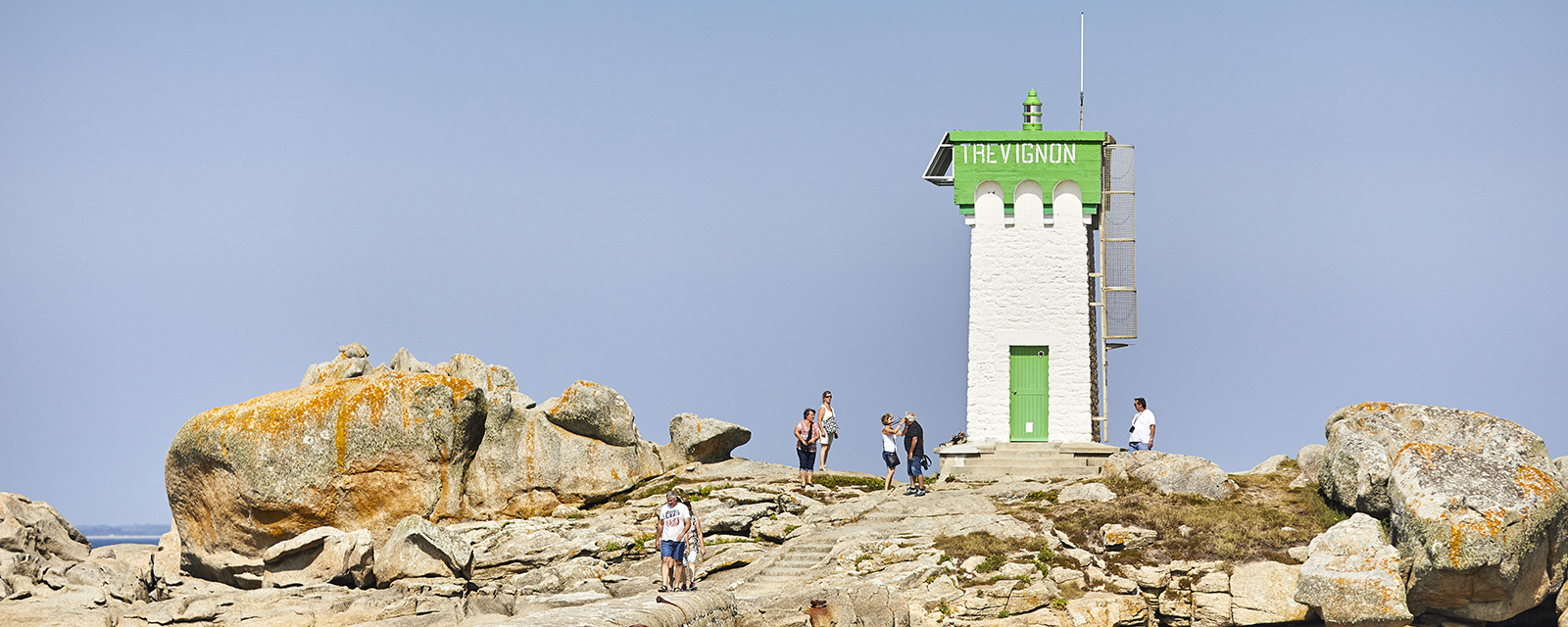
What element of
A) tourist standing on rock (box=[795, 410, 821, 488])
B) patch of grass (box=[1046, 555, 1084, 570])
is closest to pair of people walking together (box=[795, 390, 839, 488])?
tourist standing on rock (box=[795, 410, 821, 488])

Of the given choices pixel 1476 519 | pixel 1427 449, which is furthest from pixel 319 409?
pixel 1476 519

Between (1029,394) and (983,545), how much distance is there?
995 centimetres

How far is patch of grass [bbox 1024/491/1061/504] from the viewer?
28547mm

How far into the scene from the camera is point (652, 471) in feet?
104

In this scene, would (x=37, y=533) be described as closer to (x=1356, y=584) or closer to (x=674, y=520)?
(x=674, y=520)

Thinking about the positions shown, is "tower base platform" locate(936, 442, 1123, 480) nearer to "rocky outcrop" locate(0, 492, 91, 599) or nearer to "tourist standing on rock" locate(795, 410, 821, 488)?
"tourist standing on rock" locate(795, 410, 821, 488)

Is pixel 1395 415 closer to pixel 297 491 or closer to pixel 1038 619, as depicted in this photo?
pixel 1038 619

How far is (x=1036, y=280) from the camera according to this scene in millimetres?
34969

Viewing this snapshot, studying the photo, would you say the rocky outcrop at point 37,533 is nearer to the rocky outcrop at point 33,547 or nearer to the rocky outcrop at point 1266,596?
the rocky outcrop at point 33,547

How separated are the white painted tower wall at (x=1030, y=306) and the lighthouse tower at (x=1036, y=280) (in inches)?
0.9

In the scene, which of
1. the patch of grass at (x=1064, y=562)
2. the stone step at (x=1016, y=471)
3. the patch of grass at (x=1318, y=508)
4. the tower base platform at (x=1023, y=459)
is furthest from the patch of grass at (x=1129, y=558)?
the stone step at (x=1016, y=471)

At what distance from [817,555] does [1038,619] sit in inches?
172

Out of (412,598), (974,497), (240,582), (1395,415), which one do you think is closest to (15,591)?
(240,582)

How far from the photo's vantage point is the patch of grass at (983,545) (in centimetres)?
2497
